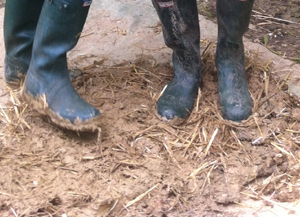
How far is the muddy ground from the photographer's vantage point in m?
1.29

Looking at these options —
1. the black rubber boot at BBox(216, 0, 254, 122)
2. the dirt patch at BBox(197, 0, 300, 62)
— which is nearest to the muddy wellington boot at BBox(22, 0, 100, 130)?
the black rubber boot at BBox(216, 0, 254, 122)

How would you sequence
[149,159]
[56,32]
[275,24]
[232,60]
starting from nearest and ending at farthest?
[56,32] → [149,159] → [232,60] → [275,24]

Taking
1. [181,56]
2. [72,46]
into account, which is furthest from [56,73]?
[181,56]

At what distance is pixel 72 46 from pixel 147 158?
516 mm

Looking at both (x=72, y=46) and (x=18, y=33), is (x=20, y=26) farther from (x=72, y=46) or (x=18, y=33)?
(x=72, y=46)

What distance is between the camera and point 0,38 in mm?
2279

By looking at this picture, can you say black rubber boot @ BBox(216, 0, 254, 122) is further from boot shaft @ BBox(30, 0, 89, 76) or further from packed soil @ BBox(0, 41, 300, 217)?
boot shaft @ BBox(30, 0, 89, 76)

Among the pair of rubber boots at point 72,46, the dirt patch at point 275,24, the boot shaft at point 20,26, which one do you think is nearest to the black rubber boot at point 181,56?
the pair of rubber boots at point 72,46

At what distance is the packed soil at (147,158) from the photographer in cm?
129

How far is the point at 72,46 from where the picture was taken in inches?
55.5

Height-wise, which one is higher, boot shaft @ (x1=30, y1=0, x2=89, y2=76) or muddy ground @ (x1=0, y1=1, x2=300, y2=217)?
boot shaft @ (x1=30, y1=0, x2=89, y2=76)

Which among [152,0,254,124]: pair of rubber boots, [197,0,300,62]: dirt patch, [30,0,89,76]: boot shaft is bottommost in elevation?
[197,0,300,62]: dirt patch

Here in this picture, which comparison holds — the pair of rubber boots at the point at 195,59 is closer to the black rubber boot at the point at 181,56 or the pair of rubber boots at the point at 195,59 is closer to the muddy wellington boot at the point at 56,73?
the black rubber boot at the point at 181,56

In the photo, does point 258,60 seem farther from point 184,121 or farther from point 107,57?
point 107,57
